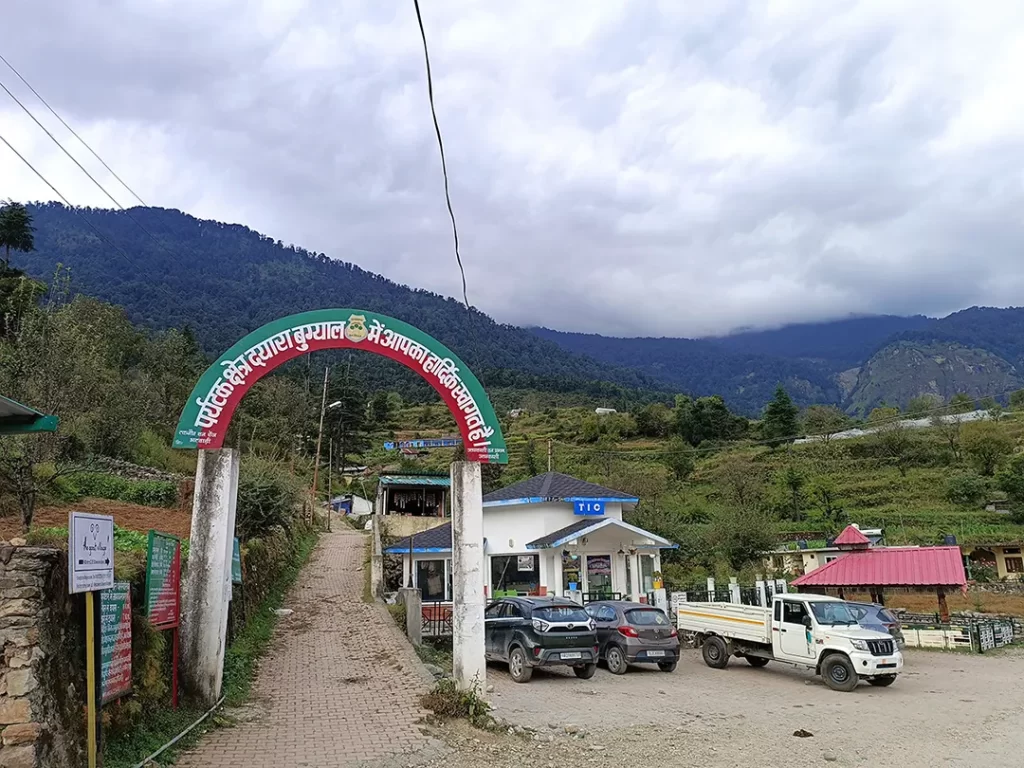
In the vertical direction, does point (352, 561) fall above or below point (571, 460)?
below

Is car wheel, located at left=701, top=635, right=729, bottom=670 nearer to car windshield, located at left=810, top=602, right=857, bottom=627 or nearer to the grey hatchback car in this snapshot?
the grey hatchback car

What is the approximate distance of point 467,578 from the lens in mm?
10094

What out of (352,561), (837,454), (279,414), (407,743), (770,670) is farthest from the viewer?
(837,454)

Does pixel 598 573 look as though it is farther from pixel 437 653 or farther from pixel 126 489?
pixel 126 489

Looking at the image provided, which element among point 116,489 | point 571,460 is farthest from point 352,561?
point 571,460

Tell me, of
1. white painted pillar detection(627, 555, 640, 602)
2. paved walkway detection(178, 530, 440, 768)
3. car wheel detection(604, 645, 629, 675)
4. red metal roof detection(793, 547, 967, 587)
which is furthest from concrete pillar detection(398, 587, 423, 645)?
red metal roof detection(793, 547, 967, 587)

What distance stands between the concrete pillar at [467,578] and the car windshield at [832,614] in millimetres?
8450

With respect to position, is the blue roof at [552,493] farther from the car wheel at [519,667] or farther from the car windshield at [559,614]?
the car wheel at [519,667]

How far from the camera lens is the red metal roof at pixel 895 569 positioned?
70.0 ft

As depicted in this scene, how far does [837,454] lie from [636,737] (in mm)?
65088

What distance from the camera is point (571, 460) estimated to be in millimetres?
61375

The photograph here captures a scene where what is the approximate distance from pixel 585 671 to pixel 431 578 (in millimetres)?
12800

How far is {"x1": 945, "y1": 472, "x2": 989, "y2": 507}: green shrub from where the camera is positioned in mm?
50500

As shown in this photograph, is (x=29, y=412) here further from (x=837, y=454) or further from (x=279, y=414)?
(x=837, y=454)
